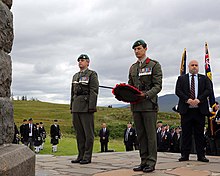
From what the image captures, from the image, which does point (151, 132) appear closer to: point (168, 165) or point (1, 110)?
point (168, 165)

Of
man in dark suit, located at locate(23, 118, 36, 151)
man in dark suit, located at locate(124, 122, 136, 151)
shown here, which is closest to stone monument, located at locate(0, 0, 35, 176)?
man in dark suit, located at locate(124, 122, 136, 151)

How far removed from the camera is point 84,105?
6.39 m

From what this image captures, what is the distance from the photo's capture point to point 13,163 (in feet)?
9.33

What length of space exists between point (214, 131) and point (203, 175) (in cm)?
542

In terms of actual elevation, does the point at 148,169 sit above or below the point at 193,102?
below

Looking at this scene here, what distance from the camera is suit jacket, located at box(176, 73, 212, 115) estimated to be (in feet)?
20.5

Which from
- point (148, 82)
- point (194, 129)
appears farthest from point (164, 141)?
point (148, 82)

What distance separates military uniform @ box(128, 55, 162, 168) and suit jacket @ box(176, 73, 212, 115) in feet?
4.04

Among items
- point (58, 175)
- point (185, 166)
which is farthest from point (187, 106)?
point (58, 175)

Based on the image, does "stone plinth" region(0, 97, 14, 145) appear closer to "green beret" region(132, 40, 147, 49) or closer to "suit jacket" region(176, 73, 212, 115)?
"green beret" region(132, 40, 147, 49)

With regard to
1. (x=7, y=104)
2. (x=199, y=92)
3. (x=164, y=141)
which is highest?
(x=199, y=92)

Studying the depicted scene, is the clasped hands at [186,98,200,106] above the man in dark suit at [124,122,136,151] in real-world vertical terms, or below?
above

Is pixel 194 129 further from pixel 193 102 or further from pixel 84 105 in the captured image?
pixel 84 105

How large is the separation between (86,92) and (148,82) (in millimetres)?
1569
